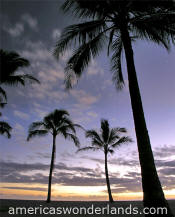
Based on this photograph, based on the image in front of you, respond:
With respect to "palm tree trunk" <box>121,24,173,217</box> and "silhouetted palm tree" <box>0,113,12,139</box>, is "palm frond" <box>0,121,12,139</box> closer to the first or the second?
Answer: "silhouetted palm tree" <box>0,113,12,139</box>

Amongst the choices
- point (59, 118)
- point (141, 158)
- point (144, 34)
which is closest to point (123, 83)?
point (144, 34)

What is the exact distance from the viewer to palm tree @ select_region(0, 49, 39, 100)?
1195 centimetres

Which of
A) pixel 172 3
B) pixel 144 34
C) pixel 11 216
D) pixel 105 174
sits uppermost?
pixel 172 3

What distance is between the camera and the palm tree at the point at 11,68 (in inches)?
470

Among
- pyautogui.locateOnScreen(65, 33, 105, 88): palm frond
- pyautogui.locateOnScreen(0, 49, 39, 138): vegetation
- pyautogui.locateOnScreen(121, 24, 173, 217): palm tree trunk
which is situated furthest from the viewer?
pyautogui.locateOnScreen(0, 49, 39, 138): vegetation

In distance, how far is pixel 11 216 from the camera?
7.27 meters

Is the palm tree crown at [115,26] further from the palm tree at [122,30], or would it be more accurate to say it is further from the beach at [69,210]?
the beach at [69,210]

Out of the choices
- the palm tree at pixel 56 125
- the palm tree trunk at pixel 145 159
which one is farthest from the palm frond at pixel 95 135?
the palm tree trunk at pixel 145 159

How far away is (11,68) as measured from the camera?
12227mm

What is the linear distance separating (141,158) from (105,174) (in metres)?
13.5

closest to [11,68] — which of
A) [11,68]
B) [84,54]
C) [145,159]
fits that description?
[11,68]

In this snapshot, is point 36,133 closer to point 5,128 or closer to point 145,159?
point 5,128

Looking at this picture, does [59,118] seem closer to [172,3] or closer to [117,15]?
[117,15]

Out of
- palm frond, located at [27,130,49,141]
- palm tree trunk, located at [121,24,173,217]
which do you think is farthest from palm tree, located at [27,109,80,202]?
palm tree trunk, located at [121,24,173,217]
